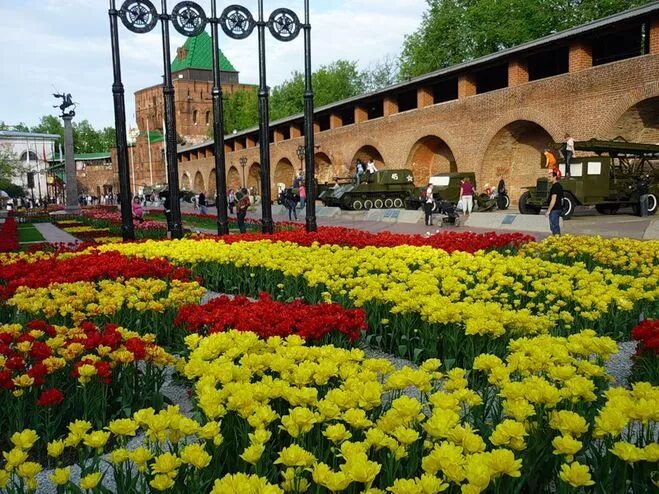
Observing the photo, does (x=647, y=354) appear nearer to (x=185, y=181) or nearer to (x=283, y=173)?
(x=283, y=173)

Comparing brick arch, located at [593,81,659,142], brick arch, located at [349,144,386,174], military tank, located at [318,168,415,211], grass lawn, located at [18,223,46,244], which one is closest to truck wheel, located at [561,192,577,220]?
brick arch, located at [593,81,659,142]

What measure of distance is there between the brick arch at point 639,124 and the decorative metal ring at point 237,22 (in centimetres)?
1503

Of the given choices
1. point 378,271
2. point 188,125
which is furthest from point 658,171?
point 188,125

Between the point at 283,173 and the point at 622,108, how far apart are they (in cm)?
3371

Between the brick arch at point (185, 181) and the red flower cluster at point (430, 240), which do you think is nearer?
the red flower cluster at point (430, 240)

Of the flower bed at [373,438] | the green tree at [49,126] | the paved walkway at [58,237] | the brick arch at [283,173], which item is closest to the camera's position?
the flower bed at [373,438]

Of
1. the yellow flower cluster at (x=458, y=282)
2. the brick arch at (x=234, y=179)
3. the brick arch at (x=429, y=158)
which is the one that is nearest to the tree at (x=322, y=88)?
the brick arch at (x=234, y=179)

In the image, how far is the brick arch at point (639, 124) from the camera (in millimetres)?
21625

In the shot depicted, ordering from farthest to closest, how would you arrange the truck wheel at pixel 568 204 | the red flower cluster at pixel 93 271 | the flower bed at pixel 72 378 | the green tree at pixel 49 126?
the green tree at pixel 49 126
the truck wheel at pixel 568 204
the red flower cluster at pixel 93 271
the flower bed at pixel 72 378

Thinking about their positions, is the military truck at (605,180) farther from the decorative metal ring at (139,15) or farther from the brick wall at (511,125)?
the decorative metal ring at (139,15)

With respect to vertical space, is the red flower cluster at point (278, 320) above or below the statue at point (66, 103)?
below

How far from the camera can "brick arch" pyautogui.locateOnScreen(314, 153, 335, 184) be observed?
147 ft

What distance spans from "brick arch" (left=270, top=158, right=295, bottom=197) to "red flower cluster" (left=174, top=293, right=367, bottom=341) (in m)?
45.8

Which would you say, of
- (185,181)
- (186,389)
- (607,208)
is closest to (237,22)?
(186,389)
